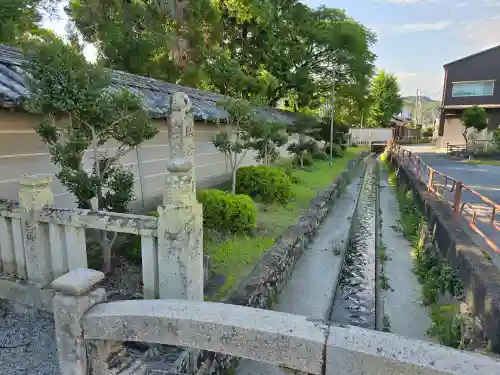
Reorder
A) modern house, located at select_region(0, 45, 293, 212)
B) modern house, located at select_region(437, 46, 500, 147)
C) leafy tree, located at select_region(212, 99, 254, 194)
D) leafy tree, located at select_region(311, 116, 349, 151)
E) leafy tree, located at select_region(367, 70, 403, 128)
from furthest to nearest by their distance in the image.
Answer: leafy tree, located at select_region(367, 70, 403, 128), modern house, located at select_region(437, 46, 500, 147), leafy tree, located at select_region(311, 116, 349, 151), leafy tree, located at select_region(212, 99, 254, 194), modern house, located at select_region(0, 45, 293, 212)

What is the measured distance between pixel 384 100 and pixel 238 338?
183 ft

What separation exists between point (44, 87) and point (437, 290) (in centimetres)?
658

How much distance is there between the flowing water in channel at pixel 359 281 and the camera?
6.05m

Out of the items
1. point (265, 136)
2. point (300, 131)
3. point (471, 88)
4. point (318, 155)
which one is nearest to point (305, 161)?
point (300, 131)

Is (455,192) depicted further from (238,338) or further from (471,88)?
(471,88)

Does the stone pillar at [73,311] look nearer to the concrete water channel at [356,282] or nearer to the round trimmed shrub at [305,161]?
the concrete water channel at [356,282]

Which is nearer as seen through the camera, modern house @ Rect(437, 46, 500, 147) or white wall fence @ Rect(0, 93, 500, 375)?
white wall fence @ Rect(0, 93, 500, 375)

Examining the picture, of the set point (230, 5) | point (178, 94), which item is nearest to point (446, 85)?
point (230, 5)

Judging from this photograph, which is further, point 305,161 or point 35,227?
point 305,161

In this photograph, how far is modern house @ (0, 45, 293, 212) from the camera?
16.8 feet

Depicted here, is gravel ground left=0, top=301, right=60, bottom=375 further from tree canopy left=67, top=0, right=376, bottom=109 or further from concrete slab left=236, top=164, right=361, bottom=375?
tree canopy left=67, top=0, right=376, bottom=109

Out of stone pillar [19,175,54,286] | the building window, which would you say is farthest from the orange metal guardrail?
the building window

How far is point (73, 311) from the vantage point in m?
2.25

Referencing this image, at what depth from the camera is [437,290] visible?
612cm
